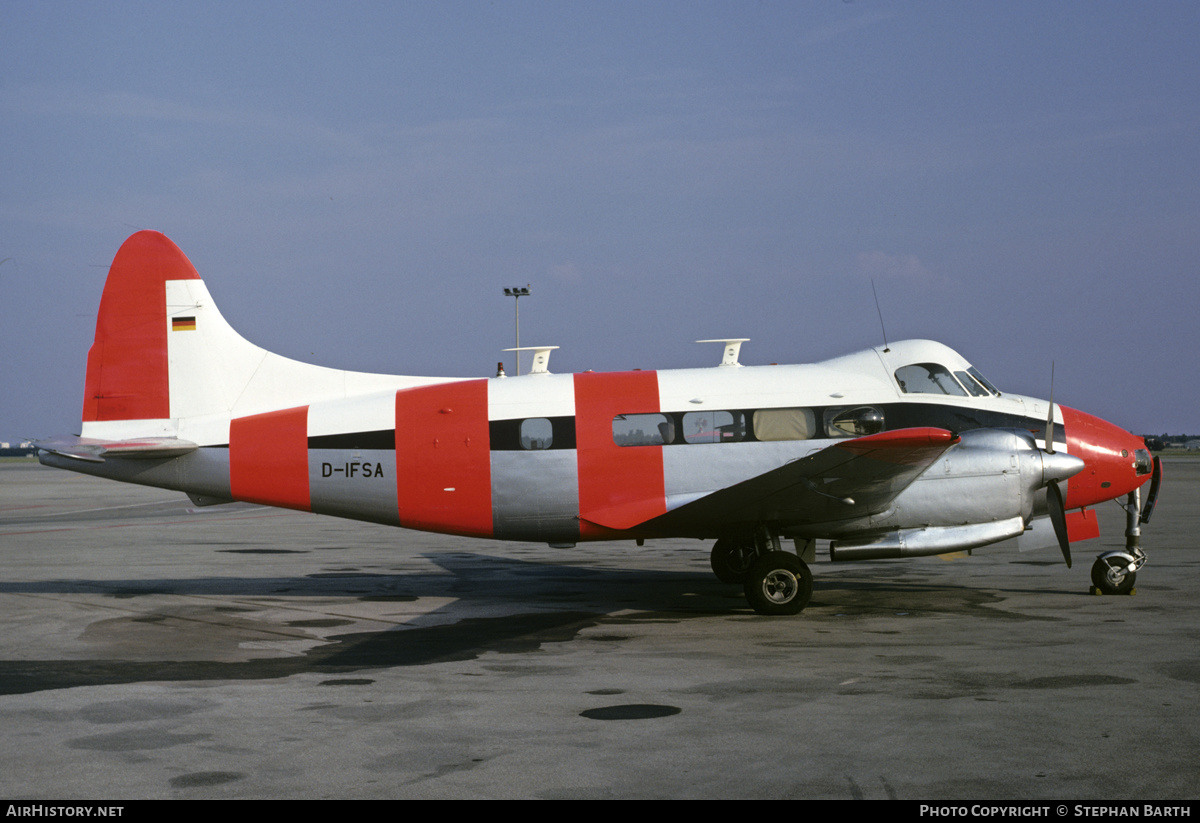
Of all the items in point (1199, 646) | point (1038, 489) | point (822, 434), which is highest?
point (822, 434)

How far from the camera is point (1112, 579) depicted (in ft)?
50.7

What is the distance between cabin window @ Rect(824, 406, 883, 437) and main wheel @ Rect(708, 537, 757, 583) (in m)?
3.20

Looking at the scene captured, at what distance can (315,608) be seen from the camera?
15.4 meters

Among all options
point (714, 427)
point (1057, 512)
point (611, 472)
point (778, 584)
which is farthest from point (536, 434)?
point (1057, 512)

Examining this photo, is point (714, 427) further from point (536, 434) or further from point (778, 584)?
point (536, 434)

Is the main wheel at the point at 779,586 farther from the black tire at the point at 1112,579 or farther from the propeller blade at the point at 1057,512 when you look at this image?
the black tire at the point at 1112,579

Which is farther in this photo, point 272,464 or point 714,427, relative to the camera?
point 272,464

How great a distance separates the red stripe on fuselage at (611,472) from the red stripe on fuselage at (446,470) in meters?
1.41

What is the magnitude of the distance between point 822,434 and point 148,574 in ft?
43.8

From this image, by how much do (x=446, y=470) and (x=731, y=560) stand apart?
5.33 m

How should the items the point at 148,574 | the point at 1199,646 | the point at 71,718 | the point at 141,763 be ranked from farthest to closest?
the point at 148,574
the point at 1199,646
the point at 71,718
the point at 141,763

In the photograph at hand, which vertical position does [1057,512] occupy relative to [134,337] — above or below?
below
